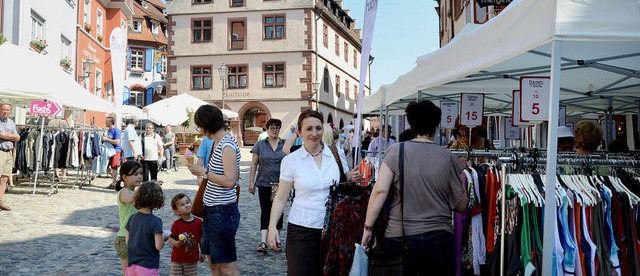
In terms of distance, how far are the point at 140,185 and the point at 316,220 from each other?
1.62m

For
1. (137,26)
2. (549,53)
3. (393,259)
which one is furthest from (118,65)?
(137,26)

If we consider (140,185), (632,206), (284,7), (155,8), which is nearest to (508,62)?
(632,206)

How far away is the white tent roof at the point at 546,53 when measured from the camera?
3.08 metres


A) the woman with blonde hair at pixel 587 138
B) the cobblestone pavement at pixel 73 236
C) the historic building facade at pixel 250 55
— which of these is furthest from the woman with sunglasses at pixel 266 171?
the historic building facade at pixel 250 55

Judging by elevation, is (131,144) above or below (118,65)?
below

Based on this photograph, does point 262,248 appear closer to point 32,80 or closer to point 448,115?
point 448,115

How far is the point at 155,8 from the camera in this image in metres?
58.6

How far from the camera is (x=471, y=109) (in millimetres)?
8219

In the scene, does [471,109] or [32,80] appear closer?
[471,109]

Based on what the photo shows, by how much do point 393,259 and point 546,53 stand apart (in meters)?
3.20

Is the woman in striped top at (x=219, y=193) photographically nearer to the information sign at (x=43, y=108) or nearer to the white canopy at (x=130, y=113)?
the information sign at (x=43, y=108)

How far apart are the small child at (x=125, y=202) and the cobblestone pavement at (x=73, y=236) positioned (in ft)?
3.94

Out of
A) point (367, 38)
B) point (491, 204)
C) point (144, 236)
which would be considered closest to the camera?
point (491, 204)

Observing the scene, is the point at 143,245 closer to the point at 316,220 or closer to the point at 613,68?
the point at 316,220
